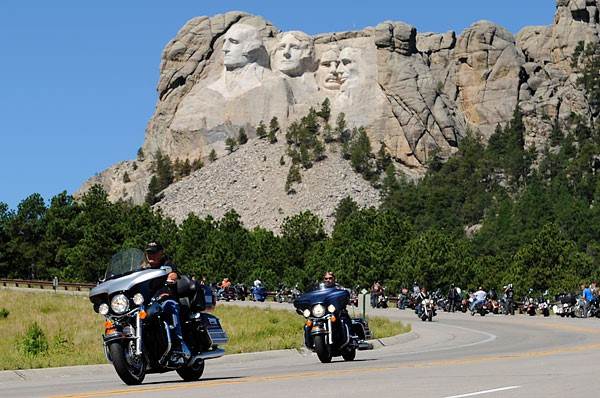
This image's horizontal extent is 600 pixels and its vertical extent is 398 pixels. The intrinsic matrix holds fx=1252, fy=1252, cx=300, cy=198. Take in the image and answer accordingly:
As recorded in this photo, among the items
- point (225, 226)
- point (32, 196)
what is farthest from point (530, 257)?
point (32, 196)

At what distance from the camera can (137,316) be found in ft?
49.5

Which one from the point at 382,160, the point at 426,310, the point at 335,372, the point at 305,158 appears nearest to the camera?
the point at 335,372

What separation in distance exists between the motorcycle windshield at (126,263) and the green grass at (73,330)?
14.2ft

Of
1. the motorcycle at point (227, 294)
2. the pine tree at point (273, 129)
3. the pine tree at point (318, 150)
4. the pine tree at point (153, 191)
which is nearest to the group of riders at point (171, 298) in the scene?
the motorcycle at point (227, 294)

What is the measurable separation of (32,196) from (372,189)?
62.7 m

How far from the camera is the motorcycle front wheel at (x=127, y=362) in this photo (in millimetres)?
15164

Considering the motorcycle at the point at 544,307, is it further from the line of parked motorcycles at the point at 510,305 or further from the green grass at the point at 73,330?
the green grass at the point at 73,330

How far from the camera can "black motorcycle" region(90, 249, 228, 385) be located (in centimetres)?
1515

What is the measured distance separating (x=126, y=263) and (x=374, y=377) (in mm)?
3605

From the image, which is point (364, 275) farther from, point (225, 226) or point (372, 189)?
point (372, 189)

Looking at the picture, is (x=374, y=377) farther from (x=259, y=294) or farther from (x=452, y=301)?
(x=259, y=294)

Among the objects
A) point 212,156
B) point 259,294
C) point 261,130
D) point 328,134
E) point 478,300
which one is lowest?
point 478,300

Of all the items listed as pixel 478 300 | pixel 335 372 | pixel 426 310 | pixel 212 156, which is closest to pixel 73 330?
pixel 426 310

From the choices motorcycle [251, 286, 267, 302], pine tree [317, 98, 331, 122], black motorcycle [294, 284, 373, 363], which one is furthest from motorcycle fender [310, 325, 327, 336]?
pine tree [317, 98, 331, 122]
